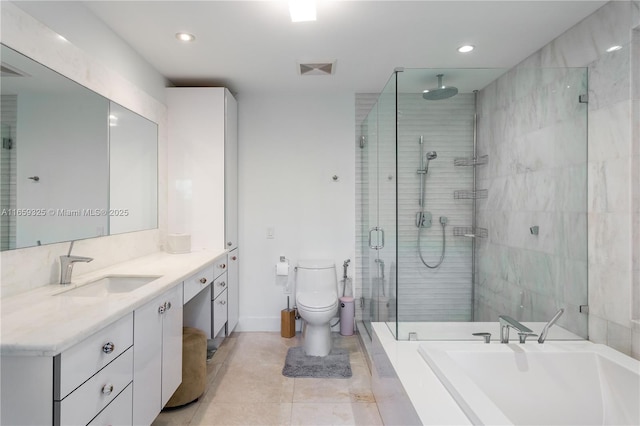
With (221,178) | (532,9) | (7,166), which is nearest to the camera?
(7,166)

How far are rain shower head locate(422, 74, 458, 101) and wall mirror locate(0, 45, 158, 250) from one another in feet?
6.61

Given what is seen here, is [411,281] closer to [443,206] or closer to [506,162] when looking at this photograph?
[443,206]

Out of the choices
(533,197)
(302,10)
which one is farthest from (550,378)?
(302,10)

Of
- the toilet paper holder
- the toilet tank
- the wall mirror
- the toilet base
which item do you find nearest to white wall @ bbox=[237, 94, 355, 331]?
the toilet paper holder

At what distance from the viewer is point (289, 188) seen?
3.19m

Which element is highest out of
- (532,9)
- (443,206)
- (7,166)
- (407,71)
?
(532,9)

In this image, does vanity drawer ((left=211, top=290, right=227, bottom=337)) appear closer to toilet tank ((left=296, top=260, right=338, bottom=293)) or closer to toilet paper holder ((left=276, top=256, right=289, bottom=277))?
toilet paper holder ((left=276, top=256, right=289, bottom=277))

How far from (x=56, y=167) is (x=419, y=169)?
81.0 inches

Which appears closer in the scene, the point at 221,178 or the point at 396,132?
the point at 396,132

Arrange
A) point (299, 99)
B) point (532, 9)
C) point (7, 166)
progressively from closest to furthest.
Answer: point (7, 166) < point (532, 9) < point (299, 99)

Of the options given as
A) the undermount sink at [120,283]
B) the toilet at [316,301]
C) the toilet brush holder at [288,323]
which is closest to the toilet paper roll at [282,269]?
the toilet at [316,301]

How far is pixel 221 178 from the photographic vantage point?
2701mm

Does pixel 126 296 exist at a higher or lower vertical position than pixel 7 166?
lower

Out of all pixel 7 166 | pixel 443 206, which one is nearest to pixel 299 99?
pixel 443 206
